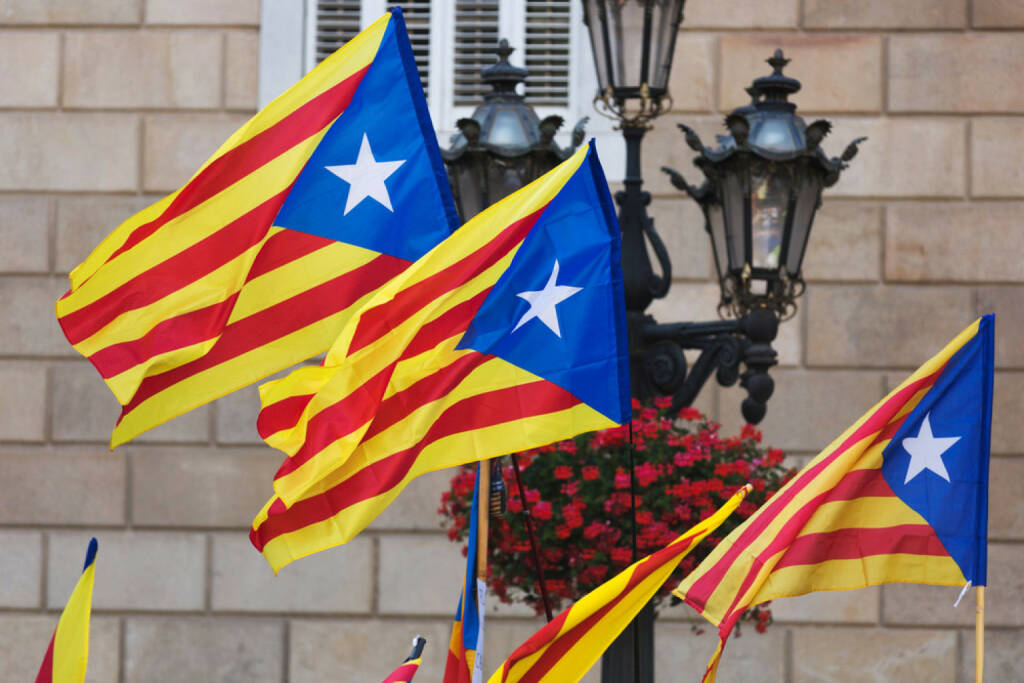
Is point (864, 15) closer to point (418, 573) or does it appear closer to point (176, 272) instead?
point (418, 573)

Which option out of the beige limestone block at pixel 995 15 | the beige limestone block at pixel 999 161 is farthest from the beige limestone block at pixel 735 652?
the beige limestone block at pixel 995 15

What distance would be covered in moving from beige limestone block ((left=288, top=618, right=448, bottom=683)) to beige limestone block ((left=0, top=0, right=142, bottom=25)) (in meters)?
4.28

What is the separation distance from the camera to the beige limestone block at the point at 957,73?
9.95m

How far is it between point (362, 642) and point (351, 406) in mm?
5527

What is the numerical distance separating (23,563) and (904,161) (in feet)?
21.0

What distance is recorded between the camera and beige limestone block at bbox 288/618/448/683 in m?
9.89

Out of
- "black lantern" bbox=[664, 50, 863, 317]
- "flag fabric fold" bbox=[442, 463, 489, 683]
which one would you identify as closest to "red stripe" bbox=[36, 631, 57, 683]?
"flag fabric fold" bbox=[442, 463, 489, 683]

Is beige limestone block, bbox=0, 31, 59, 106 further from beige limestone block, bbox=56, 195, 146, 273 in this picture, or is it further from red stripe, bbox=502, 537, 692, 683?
red stripe, bbox=502, 537, 692, 683

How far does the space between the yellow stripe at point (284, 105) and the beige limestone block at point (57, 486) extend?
4.95m

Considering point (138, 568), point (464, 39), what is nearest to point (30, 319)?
point (138, 568)

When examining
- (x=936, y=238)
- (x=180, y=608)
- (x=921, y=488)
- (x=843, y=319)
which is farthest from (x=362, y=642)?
(x=921, y=488)

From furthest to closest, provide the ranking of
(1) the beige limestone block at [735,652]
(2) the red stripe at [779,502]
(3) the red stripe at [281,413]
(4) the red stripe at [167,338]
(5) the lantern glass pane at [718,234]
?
(1) the beige limestone block at [735,652] < (5) the lantern glass pane at [718,234] < (2) the red stripe at [779,502] < (4) the red stripe at [167,338] < (3) the red stripe at [281,413]

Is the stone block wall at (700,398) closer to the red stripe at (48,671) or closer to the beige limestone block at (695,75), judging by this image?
the beige limestone block at (695,75)

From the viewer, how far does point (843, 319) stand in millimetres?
9906
